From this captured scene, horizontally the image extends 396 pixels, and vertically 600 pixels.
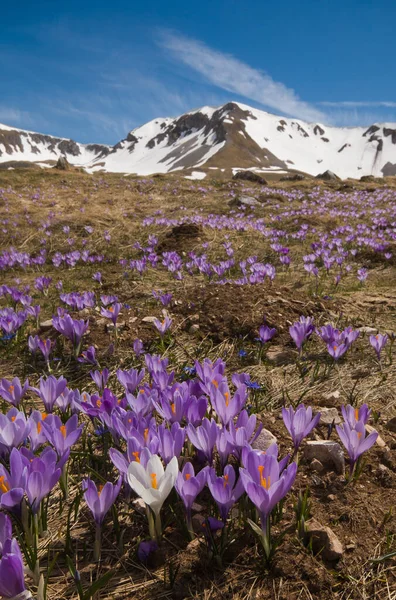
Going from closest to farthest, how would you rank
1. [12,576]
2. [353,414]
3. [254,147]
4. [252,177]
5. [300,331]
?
1. [12,576]
2. [353,414]
3. [300,331]
4. [252,177]
5. [254,147]

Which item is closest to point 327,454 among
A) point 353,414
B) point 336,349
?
point 353,414

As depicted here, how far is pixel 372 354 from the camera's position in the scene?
312 cm

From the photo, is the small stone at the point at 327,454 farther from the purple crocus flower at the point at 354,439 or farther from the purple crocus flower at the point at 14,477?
the purple crocus flower at the point at 14,477

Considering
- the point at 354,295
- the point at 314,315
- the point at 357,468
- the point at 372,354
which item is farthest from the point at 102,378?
the point at 354,295

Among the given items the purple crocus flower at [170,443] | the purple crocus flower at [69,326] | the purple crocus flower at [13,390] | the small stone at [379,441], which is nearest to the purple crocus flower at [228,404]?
the purple crocus flower at [170,443]

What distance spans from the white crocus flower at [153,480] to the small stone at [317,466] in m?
0.76

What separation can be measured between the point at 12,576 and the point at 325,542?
3.21 ft

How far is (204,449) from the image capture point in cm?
157

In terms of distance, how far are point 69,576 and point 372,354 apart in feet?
8.60

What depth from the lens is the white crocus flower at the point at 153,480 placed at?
1.25 meters

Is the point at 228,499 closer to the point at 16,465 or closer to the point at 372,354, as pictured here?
the point at 16,465

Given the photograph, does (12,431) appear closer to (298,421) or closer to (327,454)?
(298,421)

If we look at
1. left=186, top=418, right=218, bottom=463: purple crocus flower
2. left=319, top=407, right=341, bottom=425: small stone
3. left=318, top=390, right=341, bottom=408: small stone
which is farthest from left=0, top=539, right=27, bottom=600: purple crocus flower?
left=318, top=390, right=341, bottom=408: small stone

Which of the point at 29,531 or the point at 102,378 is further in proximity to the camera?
the point at 102,378
